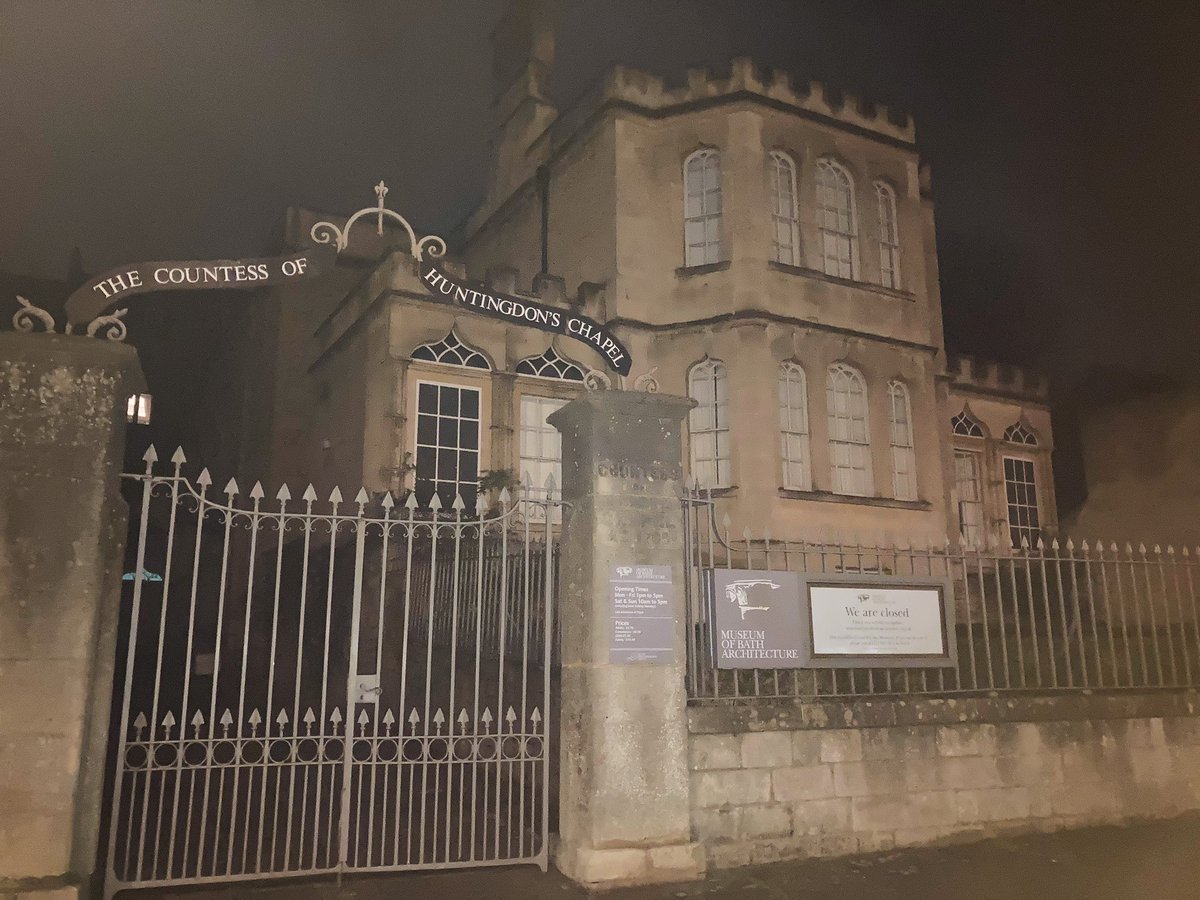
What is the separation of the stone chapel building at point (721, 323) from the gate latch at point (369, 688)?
5.93 m

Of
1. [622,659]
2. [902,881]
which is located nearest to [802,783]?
[902,881]

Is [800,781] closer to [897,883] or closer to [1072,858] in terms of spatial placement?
[897,883]

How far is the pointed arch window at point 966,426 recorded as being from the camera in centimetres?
1695

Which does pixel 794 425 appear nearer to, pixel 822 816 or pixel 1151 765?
pixel 1151 765

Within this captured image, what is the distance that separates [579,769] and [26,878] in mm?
3295

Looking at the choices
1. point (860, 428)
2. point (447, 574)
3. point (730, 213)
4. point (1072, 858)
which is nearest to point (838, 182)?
point (730, 213)

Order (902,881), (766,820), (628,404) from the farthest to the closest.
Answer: (628,404) → (766,820) → (902,881)

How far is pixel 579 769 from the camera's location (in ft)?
20.1

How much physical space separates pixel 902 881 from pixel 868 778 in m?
0.81

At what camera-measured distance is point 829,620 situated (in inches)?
274

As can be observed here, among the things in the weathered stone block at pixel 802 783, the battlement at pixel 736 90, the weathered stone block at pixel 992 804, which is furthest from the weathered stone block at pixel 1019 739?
Answer: the battlement at pixel 736 90

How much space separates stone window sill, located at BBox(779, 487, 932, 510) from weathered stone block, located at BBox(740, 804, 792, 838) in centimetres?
701

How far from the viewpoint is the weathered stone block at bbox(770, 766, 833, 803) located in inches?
256

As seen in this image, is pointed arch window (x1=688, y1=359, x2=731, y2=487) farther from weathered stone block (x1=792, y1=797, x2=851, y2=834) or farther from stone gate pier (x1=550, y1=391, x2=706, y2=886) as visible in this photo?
weathered stone block (x1=792, y1=797, x2=851, y2=834)
